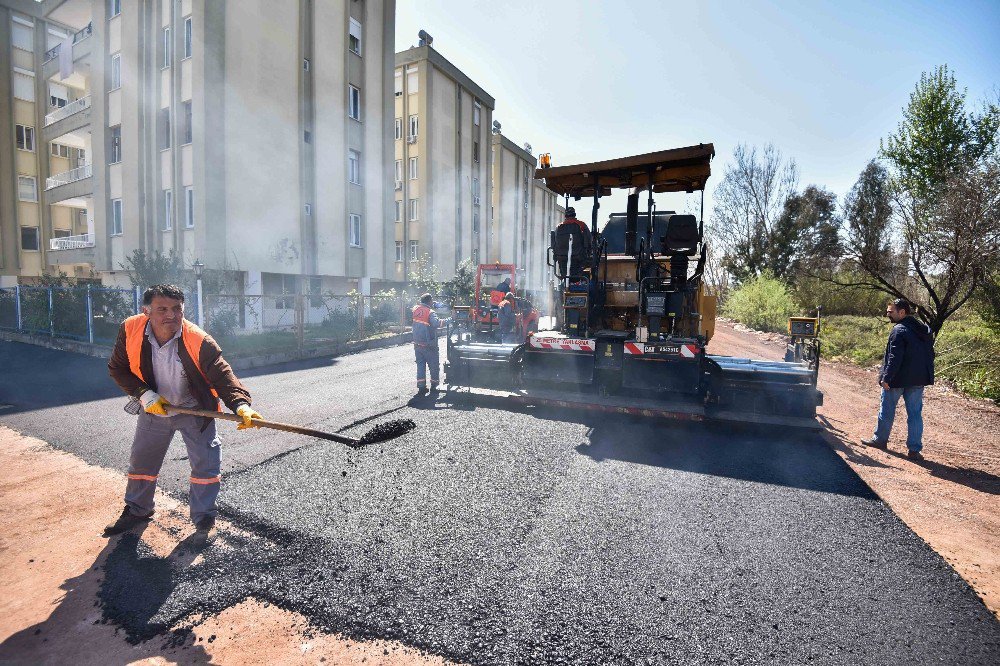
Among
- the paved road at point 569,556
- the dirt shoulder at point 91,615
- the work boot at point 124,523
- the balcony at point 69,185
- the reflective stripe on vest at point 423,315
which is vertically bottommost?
the dirt shoulder at point 91,615

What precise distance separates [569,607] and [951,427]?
278 inches

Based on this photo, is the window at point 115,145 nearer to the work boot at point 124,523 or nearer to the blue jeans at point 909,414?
the work boot at point 124,523

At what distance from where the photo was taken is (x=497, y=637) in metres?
2.32

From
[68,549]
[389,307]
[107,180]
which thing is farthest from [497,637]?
[107,180]

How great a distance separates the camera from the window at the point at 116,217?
17.6 m

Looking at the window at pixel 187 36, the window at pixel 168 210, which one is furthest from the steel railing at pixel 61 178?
the window at pixel 187 36

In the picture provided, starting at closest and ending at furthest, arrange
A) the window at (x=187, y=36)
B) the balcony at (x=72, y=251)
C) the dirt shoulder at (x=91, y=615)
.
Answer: the dirt shoulder at (x=91, y=615)
the window at (x=187, y=36)
the balcony at (x=72, y=251)

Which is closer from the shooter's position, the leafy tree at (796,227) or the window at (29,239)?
the window at (29,239)

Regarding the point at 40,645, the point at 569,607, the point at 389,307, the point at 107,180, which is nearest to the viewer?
the point at 40,645

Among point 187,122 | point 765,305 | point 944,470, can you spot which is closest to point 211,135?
point 187,122

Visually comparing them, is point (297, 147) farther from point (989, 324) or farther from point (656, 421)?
point (989, 324)

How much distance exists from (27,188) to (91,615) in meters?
30.7

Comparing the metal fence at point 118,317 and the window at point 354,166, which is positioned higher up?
the window at point 354,166

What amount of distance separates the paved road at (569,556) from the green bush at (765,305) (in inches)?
689
